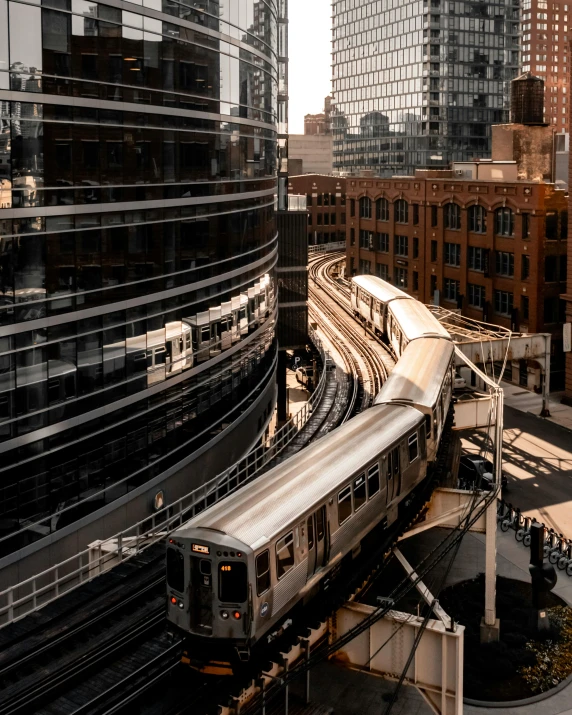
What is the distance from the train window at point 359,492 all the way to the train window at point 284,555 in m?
3.08

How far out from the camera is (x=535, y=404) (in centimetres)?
5575

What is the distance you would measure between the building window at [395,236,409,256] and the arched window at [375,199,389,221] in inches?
108

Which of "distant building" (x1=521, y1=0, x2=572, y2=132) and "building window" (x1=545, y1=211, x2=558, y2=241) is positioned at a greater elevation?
"distant building" (x1=521, y1=0, x2=572, y2=132)

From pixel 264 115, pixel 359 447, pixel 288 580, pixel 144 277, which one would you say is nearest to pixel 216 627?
pixel 288 580

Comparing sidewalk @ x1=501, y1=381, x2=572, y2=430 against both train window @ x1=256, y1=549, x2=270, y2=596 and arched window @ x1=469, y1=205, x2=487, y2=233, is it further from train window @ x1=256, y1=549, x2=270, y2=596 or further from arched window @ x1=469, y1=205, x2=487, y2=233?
train window @ x1=256, y1=549, x2=270, y2=596

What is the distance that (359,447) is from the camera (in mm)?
21391

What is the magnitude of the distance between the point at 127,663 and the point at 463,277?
54.9 m

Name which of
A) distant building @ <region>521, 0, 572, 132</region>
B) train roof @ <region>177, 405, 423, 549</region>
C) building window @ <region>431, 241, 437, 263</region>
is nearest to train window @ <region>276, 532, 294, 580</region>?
train roof @ <region>177, 405, 423, 549</region>

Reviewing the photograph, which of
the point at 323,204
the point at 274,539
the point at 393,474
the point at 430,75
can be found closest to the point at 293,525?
the point at 274,539

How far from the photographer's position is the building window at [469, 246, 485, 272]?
6631cm

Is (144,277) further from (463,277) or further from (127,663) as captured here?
(463,277)

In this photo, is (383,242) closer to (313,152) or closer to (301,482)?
(301,482)

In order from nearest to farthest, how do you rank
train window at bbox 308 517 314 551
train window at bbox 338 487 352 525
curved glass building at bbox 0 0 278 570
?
train window at bbox 308 517 314 551 → train window at bbox 338 487 352 525 → curved glass building at bbox 0 0 278 570

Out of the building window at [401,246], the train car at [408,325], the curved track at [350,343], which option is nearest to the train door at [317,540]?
the curved track at [350,343]
